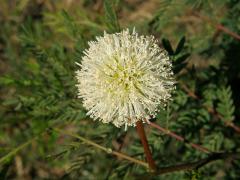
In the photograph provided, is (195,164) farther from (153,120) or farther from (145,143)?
(145,143)

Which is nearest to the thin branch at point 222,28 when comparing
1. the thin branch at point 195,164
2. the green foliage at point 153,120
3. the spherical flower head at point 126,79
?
the green foliage at point 153,120

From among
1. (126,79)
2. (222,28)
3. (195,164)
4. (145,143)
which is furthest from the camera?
(222,28)

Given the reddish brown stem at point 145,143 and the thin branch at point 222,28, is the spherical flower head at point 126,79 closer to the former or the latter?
the reddish brown stem at point 145,143

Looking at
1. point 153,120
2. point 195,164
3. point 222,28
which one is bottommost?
point 195,164

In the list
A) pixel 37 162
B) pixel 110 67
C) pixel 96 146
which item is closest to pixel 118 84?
pixel 110 67

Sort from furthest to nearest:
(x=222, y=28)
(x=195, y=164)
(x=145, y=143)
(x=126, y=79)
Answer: (x=222, y=28) → (x=195, y=164) → (x=145, y=143) → (x=126, y=79)

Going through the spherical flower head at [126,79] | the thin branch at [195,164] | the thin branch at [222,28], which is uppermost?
the thin branch at [222,28]

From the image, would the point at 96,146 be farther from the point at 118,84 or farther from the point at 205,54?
the point at 205,54

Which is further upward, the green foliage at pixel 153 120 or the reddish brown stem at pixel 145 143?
the green foliage at pixel 153 120

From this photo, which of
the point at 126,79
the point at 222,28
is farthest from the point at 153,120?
the point at 222,28
